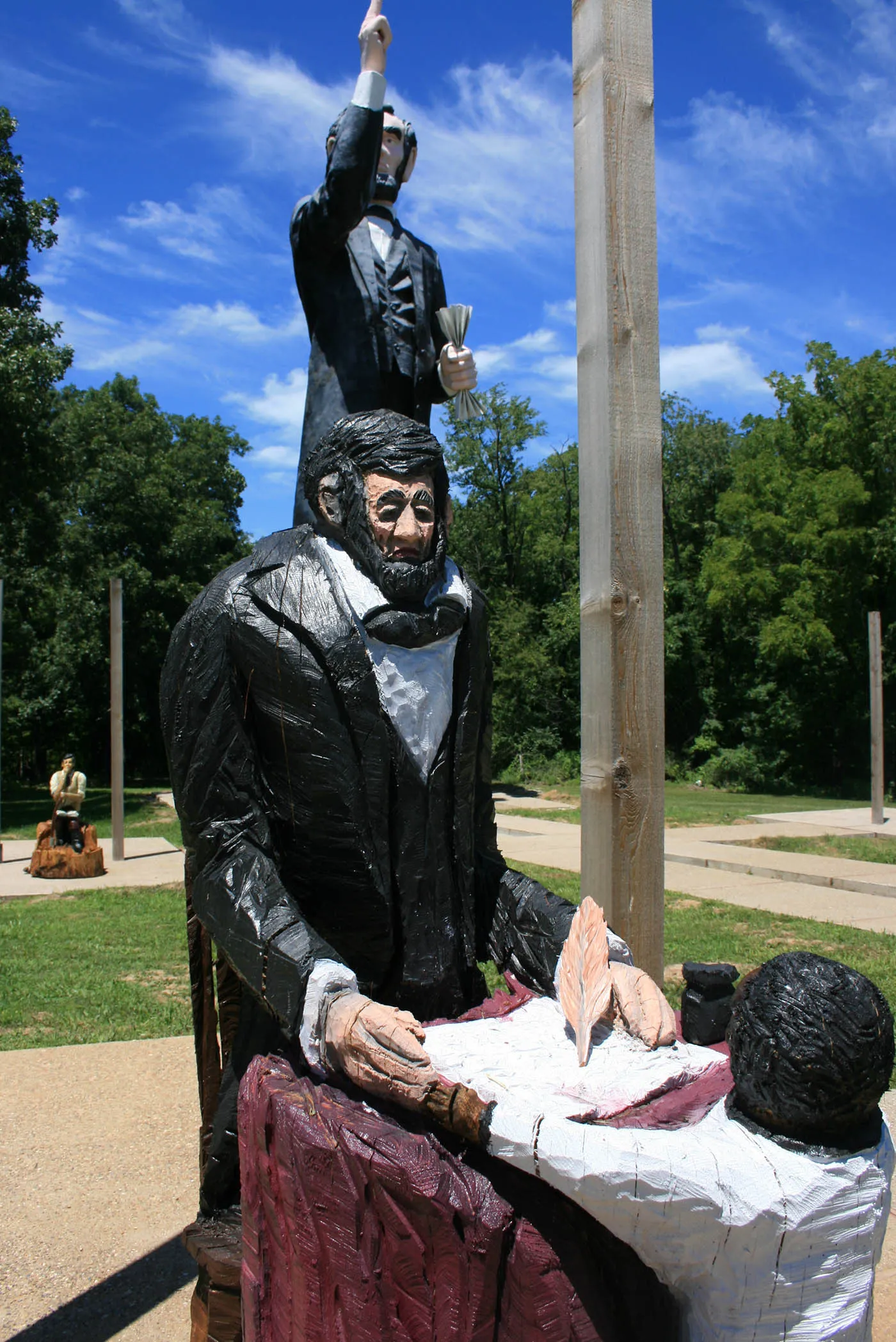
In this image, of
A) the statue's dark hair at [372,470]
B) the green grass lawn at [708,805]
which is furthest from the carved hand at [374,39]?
the green grass lawn at [708,805]

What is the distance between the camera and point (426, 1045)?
1429mm

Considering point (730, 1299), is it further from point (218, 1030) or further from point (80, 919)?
point (80, 919)

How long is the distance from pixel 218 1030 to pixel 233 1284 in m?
0.46

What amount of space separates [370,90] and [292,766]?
4.75 feet

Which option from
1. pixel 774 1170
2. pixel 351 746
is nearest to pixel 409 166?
pixel 351 746

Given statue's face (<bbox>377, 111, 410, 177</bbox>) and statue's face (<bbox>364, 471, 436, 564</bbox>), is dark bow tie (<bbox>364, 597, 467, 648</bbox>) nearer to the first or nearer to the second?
statue's face (<bbox>364, 471, 436, 564</bbox>)

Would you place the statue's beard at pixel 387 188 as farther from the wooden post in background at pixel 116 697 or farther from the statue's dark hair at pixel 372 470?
the wooden post in background at pixel 116 697

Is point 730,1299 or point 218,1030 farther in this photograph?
point 218,1030

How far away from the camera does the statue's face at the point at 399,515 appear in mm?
1708

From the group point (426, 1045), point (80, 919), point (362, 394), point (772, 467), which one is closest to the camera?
point (426, 1045)

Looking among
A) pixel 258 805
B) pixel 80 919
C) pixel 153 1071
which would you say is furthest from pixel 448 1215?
pixel 80 919

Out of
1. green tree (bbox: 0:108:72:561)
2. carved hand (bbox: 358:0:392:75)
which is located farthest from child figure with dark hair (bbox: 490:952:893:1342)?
green tree (bbox: 0:108:72:561)

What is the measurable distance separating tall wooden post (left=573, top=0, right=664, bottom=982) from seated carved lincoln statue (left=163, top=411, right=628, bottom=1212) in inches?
26.2

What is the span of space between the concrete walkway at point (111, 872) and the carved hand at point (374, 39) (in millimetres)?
7975
